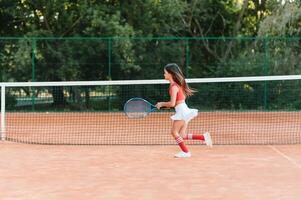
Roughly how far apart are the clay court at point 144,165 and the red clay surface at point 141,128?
21 millimetres

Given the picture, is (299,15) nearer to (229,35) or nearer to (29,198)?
(229,35)

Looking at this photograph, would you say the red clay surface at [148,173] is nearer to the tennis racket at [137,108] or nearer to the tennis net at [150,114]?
the tennis racket at [137,108]

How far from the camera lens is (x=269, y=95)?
17.4 meters

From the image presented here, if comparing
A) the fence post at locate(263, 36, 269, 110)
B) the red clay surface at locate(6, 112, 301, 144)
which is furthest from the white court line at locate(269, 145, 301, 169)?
the fence post at locate(263, 36, 269, 110)

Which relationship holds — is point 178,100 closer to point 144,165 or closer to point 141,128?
point 144,165

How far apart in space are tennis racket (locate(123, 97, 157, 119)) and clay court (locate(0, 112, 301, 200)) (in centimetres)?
58

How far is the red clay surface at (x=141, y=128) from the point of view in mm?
10195

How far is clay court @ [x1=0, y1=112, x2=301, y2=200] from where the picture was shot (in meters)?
5.43

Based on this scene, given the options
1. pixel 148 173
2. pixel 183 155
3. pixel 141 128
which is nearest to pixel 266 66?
pixel 141 128

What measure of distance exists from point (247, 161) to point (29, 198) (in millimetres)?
3236

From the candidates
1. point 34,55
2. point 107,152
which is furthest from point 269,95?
point 107,152

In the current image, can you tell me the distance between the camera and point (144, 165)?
23.2 feet

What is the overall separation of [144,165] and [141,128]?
217 inches

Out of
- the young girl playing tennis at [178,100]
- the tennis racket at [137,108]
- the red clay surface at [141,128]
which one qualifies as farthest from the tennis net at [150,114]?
the young girl playing tennis at [178,100]
